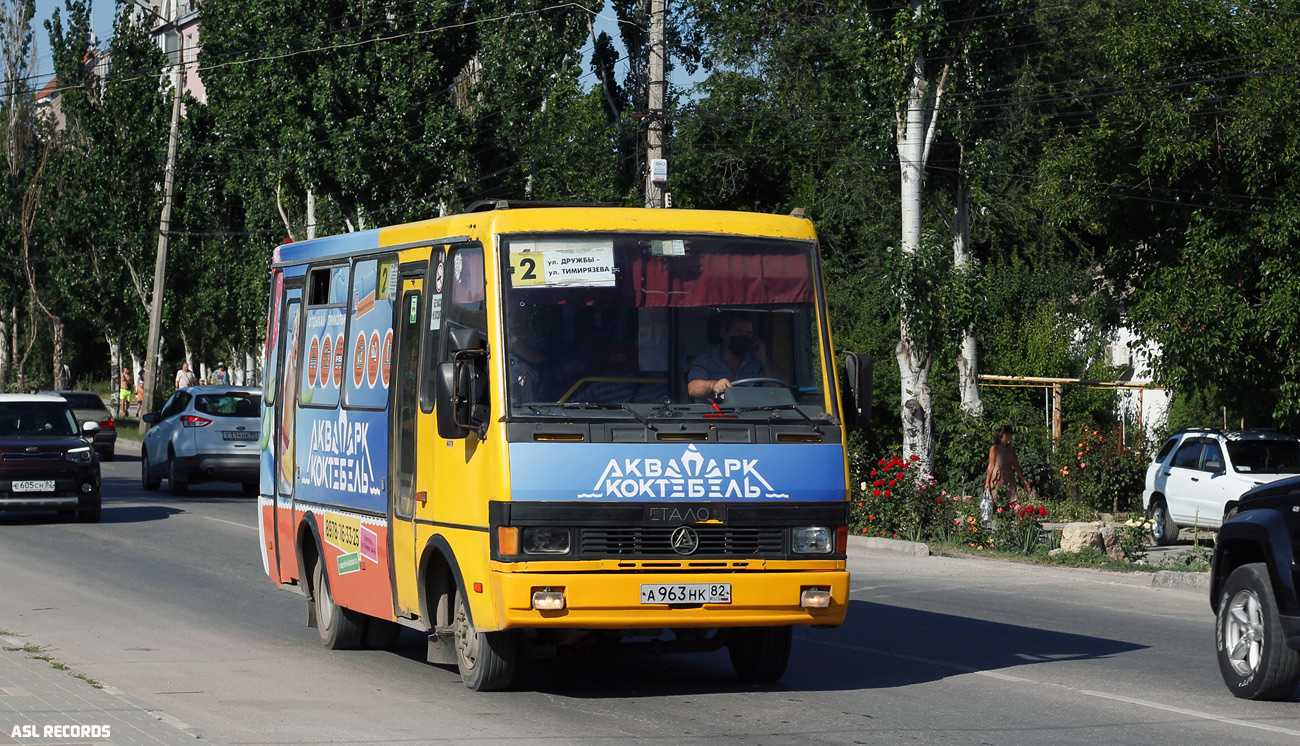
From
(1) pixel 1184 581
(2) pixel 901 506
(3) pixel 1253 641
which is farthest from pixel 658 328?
(2) pixel 901 506

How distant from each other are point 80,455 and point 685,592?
1583cm

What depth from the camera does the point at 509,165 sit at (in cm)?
4519

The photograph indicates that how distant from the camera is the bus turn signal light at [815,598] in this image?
9273mm

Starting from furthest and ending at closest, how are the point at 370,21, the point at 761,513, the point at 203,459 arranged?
1. the point at 370,21
2. the point at 203,459
3. the point at 761,513

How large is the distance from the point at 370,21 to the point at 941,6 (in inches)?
882

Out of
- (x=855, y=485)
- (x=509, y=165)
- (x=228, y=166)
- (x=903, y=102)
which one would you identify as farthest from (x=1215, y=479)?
(x=228, y=166)

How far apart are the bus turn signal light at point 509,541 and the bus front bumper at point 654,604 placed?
0.38ft

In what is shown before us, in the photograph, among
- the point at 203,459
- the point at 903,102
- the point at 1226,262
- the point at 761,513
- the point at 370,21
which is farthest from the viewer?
the point at 370,21

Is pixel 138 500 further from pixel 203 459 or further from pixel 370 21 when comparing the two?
pixel 370 21

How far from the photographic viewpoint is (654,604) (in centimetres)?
901

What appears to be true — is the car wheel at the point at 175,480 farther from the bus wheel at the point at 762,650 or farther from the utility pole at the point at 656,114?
the bus wheel at the point at 762,650

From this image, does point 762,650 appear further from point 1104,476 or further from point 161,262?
point 161,262

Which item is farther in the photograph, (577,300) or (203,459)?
(203,459)

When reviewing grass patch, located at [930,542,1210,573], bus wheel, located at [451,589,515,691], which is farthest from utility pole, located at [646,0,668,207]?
bus wheel, located at [451,589,515,691]
